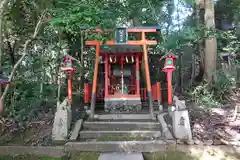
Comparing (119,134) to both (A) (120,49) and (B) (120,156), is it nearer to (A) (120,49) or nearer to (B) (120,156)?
(B) (120,156)

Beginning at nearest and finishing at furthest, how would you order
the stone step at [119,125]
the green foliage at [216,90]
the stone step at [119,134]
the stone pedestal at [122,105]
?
the stone step at [119,134] < the stone step at [119,125] < the green foliage at [216,90] < the stone pedestal at [122,105]

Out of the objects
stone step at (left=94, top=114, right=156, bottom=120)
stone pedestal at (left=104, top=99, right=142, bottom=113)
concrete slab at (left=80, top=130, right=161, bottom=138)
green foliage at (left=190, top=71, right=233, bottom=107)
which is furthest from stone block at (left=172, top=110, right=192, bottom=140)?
stone pedestal at (left=104, top=99, right=142, bottom=113)

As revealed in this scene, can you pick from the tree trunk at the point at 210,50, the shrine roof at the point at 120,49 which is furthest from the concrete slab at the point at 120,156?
the tree trunk at the point at 210,50

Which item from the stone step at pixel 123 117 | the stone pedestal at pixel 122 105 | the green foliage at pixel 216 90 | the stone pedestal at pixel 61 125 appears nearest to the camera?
the stone pedestal at pixel 61 125

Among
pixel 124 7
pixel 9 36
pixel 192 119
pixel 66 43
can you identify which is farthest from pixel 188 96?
pixel 9 36

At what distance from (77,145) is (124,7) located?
633 centimetres

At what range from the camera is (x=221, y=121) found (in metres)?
6.44

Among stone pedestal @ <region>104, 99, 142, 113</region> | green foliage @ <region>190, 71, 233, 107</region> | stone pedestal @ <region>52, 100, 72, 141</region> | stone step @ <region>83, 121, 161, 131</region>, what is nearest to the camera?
stone pedestal @ <region>52, 100, 72, 141</region>

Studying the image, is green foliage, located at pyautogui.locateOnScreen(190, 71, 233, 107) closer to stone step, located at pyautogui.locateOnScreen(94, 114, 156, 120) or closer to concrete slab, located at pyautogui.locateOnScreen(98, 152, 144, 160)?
stone step, located at pyautogui.locateOnScreen(94, 114, 156, 120)

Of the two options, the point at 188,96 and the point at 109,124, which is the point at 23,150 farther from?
the point at 188,96

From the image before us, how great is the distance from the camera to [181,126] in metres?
5.80

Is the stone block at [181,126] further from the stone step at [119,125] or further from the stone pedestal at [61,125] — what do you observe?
the stone pedestal at [61,125]

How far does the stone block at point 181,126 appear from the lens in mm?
5754

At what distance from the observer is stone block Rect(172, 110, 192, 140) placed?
5754 millimetres
